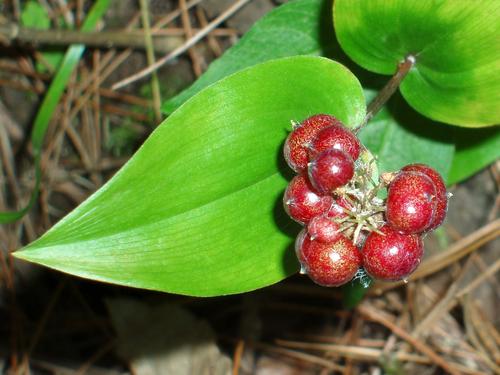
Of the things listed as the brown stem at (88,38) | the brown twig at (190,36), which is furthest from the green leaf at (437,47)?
the brown stem at (88,38)

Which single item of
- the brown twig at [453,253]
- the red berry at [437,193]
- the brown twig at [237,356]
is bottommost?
the brown twig at [237,356]

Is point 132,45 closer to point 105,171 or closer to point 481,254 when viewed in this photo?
point 105,171

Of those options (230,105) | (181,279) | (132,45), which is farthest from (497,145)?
(132,45)

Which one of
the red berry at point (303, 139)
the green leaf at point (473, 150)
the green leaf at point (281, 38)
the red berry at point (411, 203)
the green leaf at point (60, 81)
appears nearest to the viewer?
the red berry at point (411, 203)

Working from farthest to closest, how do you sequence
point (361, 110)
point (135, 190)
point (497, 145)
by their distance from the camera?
point (497, 145)
point (361, 110)
point (135, 190)

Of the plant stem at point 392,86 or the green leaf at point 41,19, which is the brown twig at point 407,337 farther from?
the green leaf at point 41,19

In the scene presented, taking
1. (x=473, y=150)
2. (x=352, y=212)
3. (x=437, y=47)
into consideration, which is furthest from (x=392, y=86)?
(x=473, y=150)

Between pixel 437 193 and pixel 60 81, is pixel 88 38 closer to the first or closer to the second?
pixel 60 81
